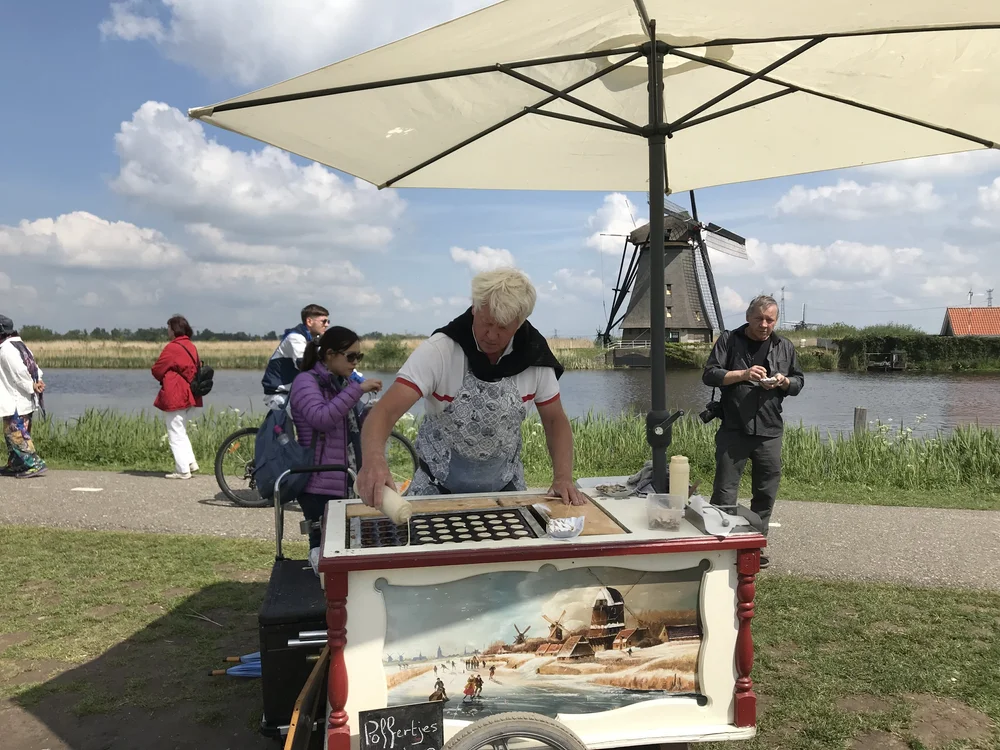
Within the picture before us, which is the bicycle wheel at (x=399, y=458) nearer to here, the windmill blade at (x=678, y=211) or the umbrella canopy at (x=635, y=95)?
the umbrella canopy at (x=635, y=95)

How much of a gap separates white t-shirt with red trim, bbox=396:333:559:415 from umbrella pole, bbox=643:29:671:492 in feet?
2.50

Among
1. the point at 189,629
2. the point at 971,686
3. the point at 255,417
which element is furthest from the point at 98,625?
the point at 255,417

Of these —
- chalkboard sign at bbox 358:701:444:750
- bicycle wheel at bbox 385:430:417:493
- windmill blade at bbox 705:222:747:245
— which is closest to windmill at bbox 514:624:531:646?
chalkboard sign at bbox 358:701:444:750

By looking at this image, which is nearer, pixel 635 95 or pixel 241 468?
pixel 635 95

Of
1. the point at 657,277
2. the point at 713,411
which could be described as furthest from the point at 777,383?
the point at 657,277

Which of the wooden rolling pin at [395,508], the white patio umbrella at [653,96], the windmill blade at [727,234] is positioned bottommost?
the wooden rolling pin at [395,508]

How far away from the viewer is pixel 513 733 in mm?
2115

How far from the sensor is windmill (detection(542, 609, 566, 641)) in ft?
7.55

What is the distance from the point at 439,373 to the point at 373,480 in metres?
0.50

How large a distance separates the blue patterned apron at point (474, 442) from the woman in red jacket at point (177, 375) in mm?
5513

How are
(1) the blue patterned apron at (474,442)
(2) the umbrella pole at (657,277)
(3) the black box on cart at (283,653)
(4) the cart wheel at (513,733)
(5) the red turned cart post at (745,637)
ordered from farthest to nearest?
1. (2) the umbrella pole at (657,277)
2. (1) the blue patterned apron at (474,442)
3. (3) the black box on cart at (283,653)
4. (5) the red turned cart post at (745,637)
5. (4) the cart wheel at (513,733)

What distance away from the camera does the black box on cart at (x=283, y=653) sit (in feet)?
8.82

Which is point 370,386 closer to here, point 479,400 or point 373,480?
point 479,400

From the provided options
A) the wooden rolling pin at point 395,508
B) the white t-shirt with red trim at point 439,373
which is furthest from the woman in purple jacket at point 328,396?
the wooden rolling pin at point 395,508
